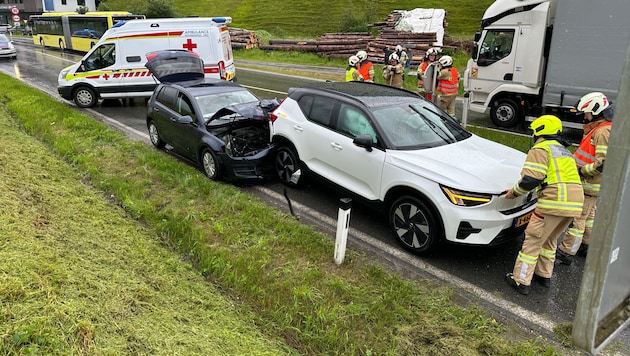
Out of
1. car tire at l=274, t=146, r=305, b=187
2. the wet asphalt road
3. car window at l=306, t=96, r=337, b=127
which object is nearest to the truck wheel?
the wet asphalt road

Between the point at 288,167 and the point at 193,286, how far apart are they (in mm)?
3109

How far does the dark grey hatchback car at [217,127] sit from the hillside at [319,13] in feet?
73.9

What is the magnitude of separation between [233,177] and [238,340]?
373cm

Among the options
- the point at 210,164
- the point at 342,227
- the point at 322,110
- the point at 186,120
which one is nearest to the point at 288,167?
the point at 322,110

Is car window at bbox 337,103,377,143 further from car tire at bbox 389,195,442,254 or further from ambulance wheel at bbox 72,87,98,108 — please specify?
ambulance wheel at bbox 72,87,98,108

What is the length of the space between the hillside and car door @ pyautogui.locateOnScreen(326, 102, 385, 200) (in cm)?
2469

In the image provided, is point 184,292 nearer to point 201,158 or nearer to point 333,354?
point 333,354

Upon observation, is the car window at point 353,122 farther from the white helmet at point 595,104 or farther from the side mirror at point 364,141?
the white helmet at point 595,104

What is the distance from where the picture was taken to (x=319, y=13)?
132ft

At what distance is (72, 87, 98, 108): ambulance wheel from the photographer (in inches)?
530

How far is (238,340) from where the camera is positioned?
145 inches

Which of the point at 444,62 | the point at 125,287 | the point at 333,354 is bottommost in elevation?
the point at 333,354

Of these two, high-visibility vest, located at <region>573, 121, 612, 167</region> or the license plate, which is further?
high-visibility vest, located at <region>573, 121, 612, 167</region>

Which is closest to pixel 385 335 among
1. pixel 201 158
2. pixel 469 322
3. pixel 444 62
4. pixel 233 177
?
pixel 469 322
